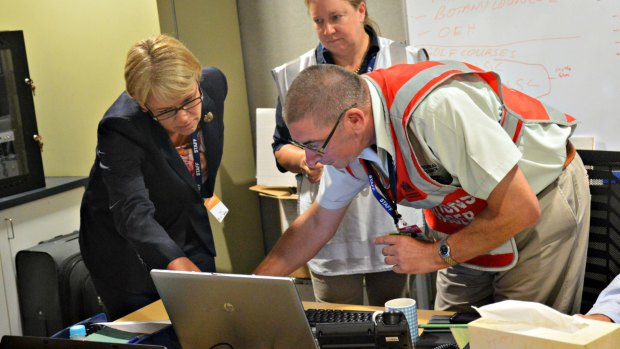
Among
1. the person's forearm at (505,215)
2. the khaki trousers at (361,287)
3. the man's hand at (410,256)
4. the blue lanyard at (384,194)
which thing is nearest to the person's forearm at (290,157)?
the khaki trousers at (361,287)

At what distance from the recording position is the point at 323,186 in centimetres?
225

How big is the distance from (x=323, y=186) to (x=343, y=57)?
2.13 ft

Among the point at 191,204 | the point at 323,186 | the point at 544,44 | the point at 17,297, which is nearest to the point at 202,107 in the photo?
the point at 191,204

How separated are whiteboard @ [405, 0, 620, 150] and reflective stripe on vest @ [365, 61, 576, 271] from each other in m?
1.00

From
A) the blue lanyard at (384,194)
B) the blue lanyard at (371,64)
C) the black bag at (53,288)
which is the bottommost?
the black bag at (53,288)

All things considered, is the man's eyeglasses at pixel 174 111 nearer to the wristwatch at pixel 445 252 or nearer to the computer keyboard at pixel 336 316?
the computer keyboard at pixel 336 316

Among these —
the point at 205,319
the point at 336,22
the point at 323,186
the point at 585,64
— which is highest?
the point at 336,22

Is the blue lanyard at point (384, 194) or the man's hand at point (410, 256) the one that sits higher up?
the blue lanyard at point (384, 194)

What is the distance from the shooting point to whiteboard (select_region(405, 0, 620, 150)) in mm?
2965

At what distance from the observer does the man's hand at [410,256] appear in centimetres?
195

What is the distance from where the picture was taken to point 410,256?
1.96 meters

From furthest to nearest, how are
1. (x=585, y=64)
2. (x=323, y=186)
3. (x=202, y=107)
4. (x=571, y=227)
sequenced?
(x=585, y=64) → (x=202, y=107) → (x=323, y=186) → (x=571, y=227)

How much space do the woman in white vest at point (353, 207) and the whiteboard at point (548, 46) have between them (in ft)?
2.09

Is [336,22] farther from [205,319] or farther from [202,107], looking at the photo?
[205,319]
